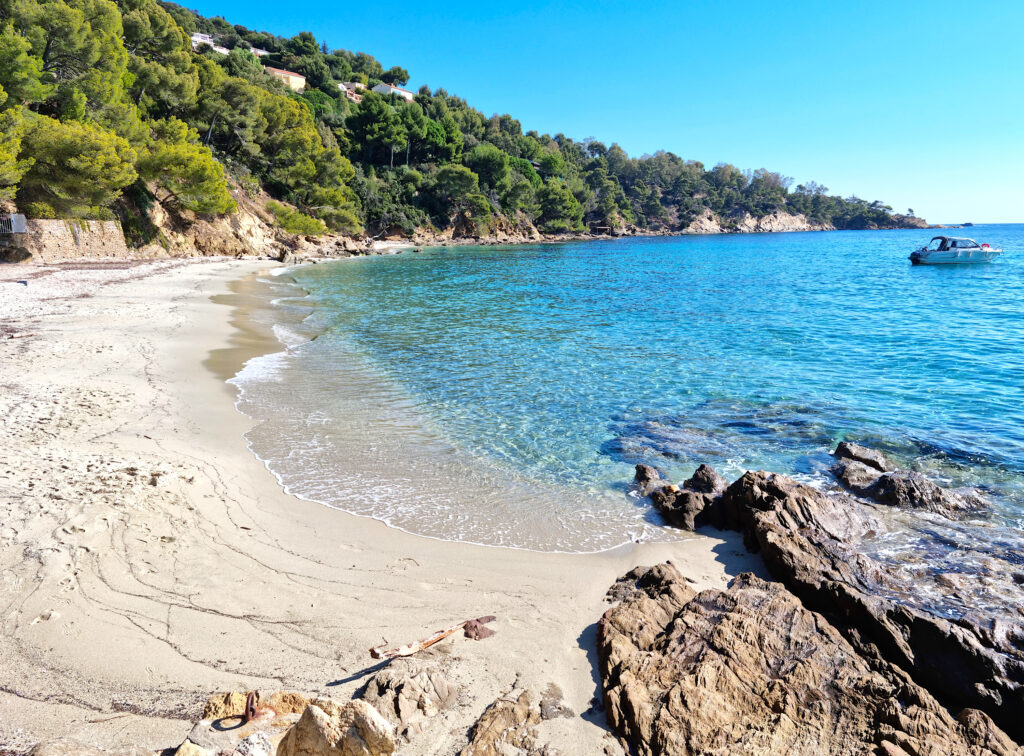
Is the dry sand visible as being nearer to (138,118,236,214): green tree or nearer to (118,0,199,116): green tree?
(138,118,236,214): green tree

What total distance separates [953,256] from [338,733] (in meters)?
57.2

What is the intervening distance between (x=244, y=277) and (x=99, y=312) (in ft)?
51.0

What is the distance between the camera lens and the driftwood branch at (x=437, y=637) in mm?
4047

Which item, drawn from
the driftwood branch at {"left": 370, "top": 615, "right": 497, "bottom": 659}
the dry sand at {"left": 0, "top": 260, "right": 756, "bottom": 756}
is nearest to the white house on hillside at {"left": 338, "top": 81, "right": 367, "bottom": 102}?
the dry sand at {"left": 0, "top": 260, "right": 756, "bottom": 756}

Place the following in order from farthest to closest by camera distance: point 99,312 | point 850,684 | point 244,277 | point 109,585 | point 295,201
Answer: point 295,201, point 244,277, point 99,312, point 109,585, point 850,684

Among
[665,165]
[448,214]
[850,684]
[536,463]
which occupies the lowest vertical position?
[536,463]

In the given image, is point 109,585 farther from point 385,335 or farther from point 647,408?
point 385,335

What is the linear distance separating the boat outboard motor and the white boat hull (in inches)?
2347

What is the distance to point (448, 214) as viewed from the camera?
266ft

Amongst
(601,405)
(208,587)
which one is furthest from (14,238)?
(208,587)

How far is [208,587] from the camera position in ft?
15.9

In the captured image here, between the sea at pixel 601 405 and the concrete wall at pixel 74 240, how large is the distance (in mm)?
14313

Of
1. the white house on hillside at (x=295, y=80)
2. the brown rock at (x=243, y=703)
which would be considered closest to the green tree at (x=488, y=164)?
the white house on hillside at (x=295, y=80)

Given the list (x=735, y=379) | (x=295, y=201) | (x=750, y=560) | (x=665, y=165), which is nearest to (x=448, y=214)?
(x=295, y=201)
